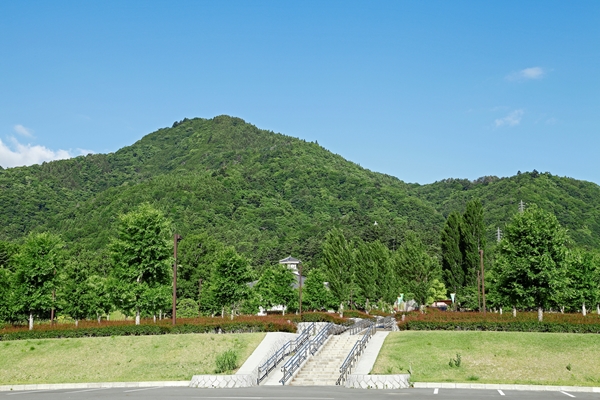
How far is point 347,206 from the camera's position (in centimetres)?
18362

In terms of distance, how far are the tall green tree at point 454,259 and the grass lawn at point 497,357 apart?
4513 centimetres

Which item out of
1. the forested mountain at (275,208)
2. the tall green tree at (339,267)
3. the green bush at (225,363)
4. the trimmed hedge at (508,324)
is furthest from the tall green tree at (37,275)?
the forested mountain at (275,208)

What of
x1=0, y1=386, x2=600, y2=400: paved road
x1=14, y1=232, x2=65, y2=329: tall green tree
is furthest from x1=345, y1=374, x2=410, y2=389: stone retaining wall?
x1=14, y1=232, x2=65, y2=329: tall green tree

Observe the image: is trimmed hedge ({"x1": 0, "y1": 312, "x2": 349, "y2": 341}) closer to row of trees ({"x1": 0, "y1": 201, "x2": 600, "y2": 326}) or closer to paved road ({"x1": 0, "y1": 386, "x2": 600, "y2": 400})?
row of trees ({"x1": 0, "y1": 201, "x2": 600, "y2": 326})

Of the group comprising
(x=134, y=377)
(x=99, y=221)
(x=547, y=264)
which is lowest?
(x=134, y=377)

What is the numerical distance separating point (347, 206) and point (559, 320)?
149237mm

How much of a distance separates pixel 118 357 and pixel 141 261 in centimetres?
1271

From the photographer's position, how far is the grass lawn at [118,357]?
28.8m

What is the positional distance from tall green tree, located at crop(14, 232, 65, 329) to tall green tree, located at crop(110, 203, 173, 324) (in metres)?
4.16

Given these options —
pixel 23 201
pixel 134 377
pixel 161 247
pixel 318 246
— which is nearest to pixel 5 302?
pixel 161 247

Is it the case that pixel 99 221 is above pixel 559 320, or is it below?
above

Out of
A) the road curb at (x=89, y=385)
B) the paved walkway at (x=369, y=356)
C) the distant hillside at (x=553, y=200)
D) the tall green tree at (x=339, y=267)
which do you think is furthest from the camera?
the distant hillside at (x=553, y=200)

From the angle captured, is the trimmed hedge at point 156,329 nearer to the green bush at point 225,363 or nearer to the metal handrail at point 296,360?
the metal handrail at point 296,360

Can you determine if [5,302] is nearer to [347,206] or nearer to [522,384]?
[522,384]
